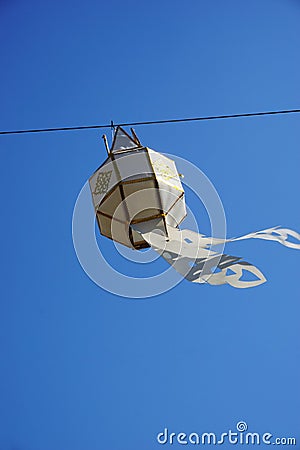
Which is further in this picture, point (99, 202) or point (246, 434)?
point (246, 434)

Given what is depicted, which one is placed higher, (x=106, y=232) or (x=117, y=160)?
(x=117, y=160)

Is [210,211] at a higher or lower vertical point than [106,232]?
higher

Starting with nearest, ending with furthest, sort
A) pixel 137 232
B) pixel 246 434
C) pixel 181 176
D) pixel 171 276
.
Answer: pixel 137 232, pixel 181 176, pixel 171 276, pixel 246 434

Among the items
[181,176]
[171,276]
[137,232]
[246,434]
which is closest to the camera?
[137,232]

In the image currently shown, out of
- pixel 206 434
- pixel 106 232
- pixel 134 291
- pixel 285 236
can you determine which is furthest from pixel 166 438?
pixel 106 232

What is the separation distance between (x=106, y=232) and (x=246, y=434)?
5.48 ft

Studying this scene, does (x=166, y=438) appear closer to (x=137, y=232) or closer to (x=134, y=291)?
(x=134, y=291)

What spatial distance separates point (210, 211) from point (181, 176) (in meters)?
0.25

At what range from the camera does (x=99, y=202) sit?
188 cm

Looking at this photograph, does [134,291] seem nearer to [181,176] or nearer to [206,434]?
[181,176]

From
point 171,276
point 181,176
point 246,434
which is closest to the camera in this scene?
point 181,176

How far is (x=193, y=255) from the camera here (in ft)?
6.48

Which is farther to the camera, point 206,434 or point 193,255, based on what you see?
point 206,434

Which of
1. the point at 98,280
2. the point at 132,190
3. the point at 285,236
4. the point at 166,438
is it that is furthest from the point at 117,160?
the point at 166,438
